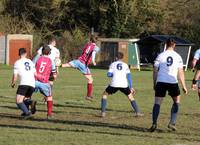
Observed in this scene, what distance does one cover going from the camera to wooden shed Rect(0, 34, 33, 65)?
4911 cm

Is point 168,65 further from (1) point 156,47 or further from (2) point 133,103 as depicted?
(1) point 156,47

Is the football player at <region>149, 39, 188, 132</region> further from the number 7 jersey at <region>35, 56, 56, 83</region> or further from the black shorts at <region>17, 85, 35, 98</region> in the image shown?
the black shorts at <region>17, 85, 35, 98</region>

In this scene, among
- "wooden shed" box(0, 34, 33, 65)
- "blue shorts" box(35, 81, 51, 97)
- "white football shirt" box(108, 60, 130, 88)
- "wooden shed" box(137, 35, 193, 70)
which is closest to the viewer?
"blue shorts" box(35, 81, 51, 97)

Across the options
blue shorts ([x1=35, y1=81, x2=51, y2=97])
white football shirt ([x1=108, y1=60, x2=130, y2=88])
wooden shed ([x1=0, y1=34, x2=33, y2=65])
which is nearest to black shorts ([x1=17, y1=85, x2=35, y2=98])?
blue shorts ([x1=35, y1=81, x2=51, y2=97])

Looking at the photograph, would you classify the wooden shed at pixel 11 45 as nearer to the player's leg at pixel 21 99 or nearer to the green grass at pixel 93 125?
the green grass at pixel 93 125

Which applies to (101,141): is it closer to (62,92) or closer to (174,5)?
(62,92)

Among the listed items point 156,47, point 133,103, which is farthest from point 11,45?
point 133,103

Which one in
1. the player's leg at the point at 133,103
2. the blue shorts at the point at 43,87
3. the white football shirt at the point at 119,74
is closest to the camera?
the blue shorts at the point at 43,87

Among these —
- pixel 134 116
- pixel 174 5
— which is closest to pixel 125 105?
pixel 134 116

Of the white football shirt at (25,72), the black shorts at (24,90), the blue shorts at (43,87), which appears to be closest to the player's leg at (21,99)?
the black shorts at (24,90)

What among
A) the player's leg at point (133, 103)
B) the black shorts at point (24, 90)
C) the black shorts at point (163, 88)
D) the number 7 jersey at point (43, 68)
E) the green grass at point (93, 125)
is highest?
the number 7 jersey at point (43, 68)

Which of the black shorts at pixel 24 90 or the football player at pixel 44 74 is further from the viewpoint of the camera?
the football player at pixel 44 74

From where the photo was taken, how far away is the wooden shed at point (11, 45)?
4911cm

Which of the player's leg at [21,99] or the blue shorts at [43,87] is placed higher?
the blue shorts at [43,87]
